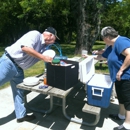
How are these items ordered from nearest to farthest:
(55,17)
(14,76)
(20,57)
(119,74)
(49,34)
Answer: (119,74), (20,57), (49,34), (14,76), (55,17)

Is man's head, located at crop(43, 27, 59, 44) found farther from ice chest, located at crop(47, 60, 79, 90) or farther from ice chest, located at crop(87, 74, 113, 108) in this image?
ice chest, located at crop(87, 74, 113, 108)

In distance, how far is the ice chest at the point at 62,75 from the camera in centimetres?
266

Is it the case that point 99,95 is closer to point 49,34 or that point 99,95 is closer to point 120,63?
point 120,63

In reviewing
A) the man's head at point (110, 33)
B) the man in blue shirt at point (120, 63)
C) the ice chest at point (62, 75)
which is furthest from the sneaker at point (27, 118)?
the man's head at point (110, 33)

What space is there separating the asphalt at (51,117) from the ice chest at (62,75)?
737mm

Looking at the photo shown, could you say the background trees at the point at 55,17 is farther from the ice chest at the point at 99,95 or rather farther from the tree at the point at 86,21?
the ice chest at the point at 99,95

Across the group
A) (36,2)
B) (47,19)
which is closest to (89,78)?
(36,2)

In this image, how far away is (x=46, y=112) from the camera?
11.1ft

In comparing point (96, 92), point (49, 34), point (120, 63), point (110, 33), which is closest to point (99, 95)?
point (96, 92)

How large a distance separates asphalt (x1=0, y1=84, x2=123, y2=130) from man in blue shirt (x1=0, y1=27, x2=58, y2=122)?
0.76 ft

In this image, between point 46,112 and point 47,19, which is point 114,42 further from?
point 47,19

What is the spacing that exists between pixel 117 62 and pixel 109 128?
3.87ft

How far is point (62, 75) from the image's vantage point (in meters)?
2.67

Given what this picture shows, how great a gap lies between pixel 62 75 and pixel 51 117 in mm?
1049
